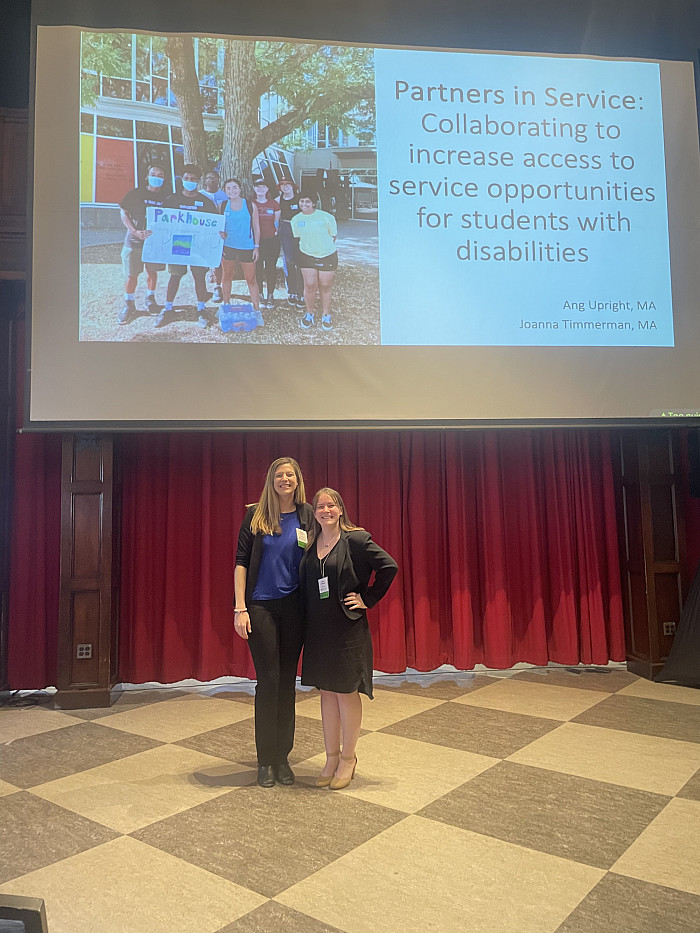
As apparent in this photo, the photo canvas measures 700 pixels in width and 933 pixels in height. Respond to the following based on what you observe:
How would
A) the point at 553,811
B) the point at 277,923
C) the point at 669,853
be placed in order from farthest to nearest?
1. the point at 553,811
2. the point at 669,853
3. the point at 277,923

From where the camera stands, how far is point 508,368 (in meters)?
4.16

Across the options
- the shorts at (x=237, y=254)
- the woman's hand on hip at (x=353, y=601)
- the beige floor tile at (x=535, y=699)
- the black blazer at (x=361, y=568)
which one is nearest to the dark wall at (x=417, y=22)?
the shorts at (x=237, y=254)

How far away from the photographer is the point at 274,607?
2875 mm

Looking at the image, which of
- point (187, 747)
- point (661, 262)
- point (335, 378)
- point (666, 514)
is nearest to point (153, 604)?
point (187, 747)

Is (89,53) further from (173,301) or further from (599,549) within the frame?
(599,549)

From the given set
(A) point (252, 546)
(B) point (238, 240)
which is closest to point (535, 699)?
(A) point (252, 546)

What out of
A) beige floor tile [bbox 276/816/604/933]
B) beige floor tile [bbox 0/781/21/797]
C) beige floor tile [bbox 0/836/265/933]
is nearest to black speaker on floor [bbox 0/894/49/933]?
beige floor tile [bbox 0/836/265/933]

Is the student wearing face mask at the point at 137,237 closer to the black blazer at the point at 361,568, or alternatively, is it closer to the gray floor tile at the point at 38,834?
the black blazer at the point at 361,568

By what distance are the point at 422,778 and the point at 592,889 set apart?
102 cm

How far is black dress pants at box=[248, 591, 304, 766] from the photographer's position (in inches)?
111

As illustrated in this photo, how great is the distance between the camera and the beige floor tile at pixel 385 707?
379 centimetres

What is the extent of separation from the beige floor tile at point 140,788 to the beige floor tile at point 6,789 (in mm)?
84

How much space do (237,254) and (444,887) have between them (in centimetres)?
345

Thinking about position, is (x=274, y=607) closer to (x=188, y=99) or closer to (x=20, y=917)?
(x=20, y=917)
